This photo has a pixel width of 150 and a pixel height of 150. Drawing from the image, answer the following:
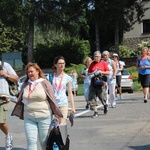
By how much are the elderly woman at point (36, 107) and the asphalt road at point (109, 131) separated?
144 centimetres

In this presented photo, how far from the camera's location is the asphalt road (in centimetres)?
716

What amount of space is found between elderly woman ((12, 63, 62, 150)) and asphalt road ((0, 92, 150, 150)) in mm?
1435

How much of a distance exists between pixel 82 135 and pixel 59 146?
2.60m

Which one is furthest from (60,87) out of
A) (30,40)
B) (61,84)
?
(30,40)

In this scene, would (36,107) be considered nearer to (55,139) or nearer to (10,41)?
(55,139)

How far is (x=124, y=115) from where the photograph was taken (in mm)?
10680

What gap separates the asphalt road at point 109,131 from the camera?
7.16m

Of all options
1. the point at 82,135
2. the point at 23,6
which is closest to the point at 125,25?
the point at 23,6

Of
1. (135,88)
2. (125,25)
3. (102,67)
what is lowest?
(135,88)

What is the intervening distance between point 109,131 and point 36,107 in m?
3.13

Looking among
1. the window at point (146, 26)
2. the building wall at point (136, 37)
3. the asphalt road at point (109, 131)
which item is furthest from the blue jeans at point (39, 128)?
the window at point (146, 26)

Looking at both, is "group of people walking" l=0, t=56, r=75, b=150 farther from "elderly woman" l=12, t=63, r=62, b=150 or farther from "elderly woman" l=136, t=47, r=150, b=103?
"elderly woman" l=136, t=47, r=150, b=103

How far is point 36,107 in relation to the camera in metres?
5.74

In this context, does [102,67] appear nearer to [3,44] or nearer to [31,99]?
[31,99]
